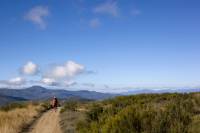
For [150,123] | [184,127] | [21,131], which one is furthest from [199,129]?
[21,131]

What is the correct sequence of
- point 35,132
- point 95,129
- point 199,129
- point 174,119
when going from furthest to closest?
1. point 35,132
2. point 95,129
3. point 174,119
4. point 199,129

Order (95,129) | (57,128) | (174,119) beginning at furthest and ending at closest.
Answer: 1. (57,128)
2. (95,129)
3. (174,119)

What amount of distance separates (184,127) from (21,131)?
12472 millimetres

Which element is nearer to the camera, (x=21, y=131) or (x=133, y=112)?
(x=133, y=112)

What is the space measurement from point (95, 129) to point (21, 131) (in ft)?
30.1

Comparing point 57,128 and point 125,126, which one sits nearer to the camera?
point 125,126

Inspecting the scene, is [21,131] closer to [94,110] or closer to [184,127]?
[94,110]

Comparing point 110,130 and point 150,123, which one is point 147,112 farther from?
point 110,130

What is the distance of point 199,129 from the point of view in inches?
500

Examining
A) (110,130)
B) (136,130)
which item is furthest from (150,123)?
(110,130)

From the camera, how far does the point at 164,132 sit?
12914 mm

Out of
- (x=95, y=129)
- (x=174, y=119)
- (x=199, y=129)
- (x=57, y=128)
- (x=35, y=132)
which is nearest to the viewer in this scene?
(x=199, y=129)

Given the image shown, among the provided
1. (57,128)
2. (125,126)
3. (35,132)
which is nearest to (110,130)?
(125,126)

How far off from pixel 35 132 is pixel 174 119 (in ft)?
35.4
